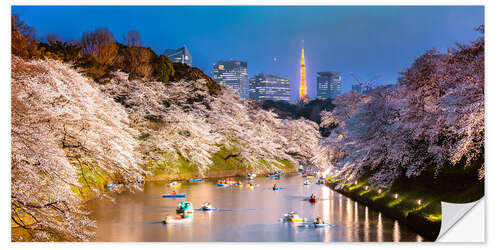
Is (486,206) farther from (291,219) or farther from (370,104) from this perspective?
(370,104)

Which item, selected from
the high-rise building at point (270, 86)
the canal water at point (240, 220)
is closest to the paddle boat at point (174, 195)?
the canal water at point (240, 220)

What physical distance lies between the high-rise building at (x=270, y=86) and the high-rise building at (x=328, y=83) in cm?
204

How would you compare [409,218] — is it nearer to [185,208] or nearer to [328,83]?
[185,208]

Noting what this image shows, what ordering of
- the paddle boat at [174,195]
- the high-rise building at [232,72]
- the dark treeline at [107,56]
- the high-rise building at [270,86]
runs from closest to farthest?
the high-rise building at [232,72], the paddle boat at [174,195], the high-rise building at [270,86], the dark treeline at [107,56]

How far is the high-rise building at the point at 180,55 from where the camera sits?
38628 millimetres

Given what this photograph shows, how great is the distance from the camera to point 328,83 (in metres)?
28.1

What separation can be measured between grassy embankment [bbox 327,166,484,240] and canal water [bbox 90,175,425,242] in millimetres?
486

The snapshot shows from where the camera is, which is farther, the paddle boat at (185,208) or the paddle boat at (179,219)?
the paddle boat at (185,208)

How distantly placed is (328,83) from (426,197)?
40.3 feet

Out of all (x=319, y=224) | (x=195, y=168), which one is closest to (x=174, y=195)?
(x=319, y=224)

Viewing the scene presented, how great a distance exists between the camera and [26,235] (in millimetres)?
12883

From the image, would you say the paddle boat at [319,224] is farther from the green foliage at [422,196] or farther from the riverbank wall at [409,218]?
the green foliage at [422,196]

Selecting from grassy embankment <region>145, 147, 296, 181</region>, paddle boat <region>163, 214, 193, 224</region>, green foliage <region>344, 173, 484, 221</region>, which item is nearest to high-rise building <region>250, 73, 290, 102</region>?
green foliage <region>344, 173, 484, 221</region>

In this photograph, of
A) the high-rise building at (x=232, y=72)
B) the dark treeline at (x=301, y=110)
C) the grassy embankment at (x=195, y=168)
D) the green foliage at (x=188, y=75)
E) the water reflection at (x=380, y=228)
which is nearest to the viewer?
the water reflection at (x=380, y=228)
